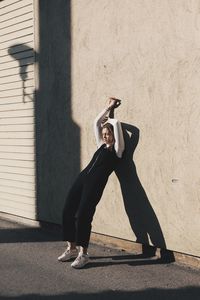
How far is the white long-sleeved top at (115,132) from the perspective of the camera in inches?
256

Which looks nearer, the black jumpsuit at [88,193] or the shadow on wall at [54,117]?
the black jumpsuit at [88,193]

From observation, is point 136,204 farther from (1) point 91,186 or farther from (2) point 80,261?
(2) point 80,261

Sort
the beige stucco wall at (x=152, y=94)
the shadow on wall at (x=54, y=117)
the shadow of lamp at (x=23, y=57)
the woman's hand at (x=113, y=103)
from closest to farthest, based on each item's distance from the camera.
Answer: the beige stucco wall at (x=152, y=94) → the woman's hand at (x=113, y=103) → the shadow on wall at (x=54, y=117) → the shadow of lamp at (x=23, y=57)

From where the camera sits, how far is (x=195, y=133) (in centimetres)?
585

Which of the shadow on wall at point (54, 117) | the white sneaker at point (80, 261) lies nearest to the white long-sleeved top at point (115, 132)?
the shadow on wall at point (54, 117)

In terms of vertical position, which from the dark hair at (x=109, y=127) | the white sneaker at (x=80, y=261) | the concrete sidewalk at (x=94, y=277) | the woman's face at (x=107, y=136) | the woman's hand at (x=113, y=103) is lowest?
the concrete sidewalk at (x=94, y=277)

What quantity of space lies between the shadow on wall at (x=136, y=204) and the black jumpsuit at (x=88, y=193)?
22 centimetres

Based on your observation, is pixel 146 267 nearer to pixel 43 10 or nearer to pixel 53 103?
pixel 53 103

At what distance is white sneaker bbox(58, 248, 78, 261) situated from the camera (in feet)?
21.6

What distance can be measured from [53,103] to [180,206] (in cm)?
281

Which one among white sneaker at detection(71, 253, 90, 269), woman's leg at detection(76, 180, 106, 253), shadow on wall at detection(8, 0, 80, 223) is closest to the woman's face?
woman's leg at detection(76, 180, 106, 253)

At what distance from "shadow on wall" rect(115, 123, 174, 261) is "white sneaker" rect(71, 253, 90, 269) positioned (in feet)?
2.40

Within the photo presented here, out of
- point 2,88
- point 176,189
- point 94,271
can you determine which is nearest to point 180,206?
point 176,189

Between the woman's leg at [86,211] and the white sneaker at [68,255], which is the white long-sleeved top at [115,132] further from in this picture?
the white sneaker at [68,255]
